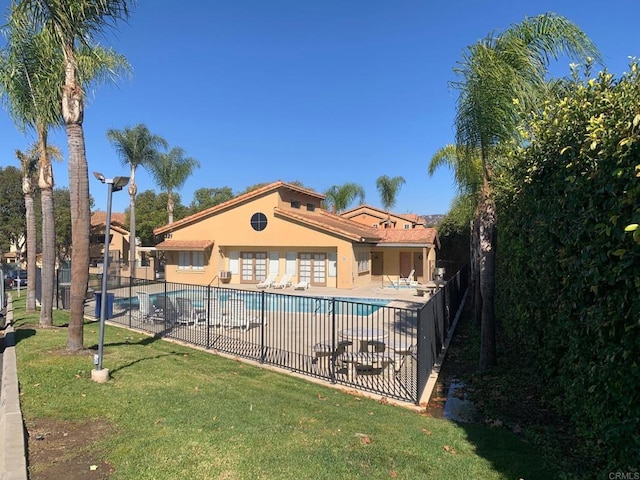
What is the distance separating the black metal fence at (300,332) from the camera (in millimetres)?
8156

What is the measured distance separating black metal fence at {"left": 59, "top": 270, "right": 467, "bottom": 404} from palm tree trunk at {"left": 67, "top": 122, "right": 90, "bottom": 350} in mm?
579

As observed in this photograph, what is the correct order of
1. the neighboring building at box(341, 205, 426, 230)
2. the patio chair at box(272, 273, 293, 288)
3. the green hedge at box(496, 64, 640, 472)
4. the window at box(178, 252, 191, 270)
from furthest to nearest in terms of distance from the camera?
the neighboring building at box(341, 205, 426, 230), the window at box(178, 252, 191, 270), the patio chair at box(272, 273, 293, 288), the green hedge at box(496, 64, 640, 472)

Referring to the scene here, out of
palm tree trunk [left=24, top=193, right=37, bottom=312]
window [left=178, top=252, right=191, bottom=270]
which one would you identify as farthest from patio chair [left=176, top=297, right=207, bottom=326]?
window [left=178, top=252, right=191, bottom=270]

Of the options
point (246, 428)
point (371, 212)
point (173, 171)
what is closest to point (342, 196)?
point (371, 212)

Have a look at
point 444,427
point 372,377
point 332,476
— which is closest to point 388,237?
point 372,377

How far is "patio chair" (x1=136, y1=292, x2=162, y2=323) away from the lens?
45.0 ft

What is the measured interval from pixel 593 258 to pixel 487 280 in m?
6.32

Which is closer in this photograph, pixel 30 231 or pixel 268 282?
pixel 30 231

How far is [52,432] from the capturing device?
16.5ft

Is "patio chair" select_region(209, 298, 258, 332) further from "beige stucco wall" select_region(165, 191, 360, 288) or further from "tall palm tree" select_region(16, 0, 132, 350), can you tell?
"beige stucco wall" select_region(165, 191, 360, 288)

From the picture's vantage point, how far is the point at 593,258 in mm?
3207

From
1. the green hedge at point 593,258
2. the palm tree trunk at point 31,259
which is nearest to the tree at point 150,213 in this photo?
the palm tree trunk at point 31,259

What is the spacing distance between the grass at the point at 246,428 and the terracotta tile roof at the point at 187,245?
73.7 feet

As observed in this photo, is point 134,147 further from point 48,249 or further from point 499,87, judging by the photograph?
point 499,87
